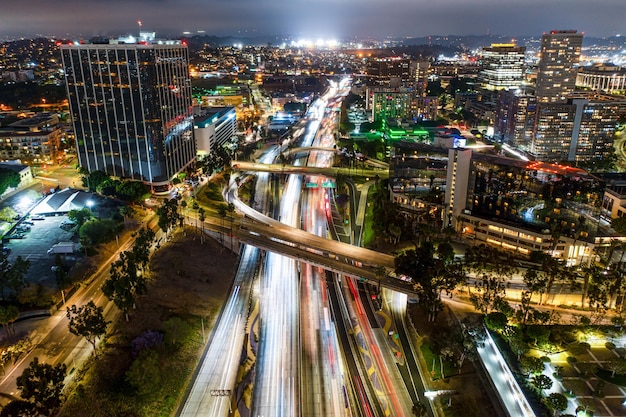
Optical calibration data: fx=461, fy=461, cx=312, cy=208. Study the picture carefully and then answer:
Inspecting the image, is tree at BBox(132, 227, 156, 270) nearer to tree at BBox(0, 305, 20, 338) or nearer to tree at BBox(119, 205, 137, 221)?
tree at BBox(0, 305, 20, 338)

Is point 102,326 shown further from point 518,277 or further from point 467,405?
point 518,277

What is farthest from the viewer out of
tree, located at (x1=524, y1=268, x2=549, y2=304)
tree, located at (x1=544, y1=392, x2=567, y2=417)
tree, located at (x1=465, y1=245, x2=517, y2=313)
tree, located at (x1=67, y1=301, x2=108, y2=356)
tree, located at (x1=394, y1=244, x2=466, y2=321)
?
tree, located at (x1=465, y1=245, x2=517, y2=313)

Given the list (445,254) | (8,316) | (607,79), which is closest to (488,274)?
(445,254)

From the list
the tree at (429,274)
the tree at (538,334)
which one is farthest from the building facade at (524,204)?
the tree at (538,334)

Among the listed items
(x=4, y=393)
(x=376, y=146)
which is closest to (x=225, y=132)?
(x=376, y=146)

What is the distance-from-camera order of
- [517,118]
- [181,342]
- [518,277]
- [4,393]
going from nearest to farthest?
[4,393] → [181,342] → [518,277] → [517,118]

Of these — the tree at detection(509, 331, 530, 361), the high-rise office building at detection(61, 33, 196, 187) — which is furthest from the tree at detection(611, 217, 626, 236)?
the high-rise office building at detection(61, 33, 196, 187)

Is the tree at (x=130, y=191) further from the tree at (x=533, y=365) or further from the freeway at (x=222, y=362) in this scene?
the tree at (x=533, y=365)
